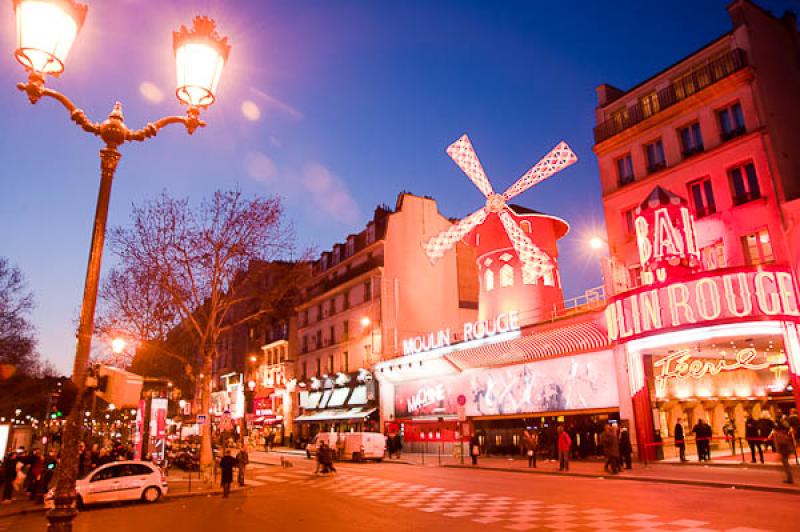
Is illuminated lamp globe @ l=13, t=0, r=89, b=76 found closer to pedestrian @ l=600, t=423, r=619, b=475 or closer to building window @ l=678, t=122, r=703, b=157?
pedestrian @ l=600, t=423, r=619, b=475

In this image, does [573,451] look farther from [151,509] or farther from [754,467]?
[151,509]

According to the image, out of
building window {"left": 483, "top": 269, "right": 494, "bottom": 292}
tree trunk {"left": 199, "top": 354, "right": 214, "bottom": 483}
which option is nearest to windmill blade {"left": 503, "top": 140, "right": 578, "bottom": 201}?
building window {"left": 483, "top": 269, "right": 494, "bottom": 292}

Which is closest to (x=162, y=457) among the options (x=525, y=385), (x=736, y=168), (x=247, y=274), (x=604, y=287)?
(x=247, y=274)

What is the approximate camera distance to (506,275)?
3136 centimetres

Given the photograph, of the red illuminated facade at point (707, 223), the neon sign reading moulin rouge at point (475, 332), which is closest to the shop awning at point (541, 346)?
the neon sign reading moulin rouge at point (475, 332)

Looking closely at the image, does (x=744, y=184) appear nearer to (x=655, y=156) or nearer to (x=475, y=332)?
(x=655, y=156)

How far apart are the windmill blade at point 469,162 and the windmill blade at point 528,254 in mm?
3302

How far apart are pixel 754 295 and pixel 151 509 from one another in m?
18.5

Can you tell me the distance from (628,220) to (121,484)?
21.2 metres

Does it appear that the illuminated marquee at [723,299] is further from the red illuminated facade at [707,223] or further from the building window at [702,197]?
the building window at [702,197]

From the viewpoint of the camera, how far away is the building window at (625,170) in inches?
971

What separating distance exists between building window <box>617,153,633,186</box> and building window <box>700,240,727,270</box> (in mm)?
4899

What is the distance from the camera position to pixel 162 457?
27.1 meters

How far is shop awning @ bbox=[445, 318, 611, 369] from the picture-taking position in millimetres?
23877
